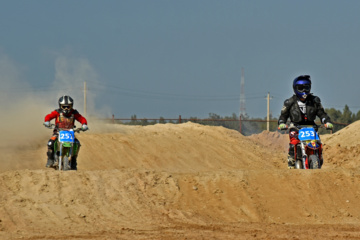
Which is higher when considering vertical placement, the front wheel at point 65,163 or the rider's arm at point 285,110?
the rider's arm at point 285,110

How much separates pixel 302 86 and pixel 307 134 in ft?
3.94

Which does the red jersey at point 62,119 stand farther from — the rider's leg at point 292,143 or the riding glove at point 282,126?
the rider's leg at point 292,143

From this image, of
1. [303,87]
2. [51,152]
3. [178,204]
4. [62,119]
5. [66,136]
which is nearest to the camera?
[178,204]

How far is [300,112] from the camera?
56.1 ft

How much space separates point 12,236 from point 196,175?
16.8 ft

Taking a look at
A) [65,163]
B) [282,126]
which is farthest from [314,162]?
[65,163]

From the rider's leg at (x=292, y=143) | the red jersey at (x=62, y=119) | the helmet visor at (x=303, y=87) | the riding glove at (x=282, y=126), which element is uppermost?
the helmet visor at (x=303, y=87)

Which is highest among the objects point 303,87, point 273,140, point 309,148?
point 303,87

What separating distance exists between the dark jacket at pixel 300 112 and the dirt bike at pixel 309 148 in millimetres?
366

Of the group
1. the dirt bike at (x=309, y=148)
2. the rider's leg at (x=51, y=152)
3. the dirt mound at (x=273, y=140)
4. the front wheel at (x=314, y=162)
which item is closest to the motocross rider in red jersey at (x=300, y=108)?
the dirt bike at (x=309, y=148)

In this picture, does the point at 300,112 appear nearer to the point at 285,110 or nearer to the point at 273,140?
the point at 285,110

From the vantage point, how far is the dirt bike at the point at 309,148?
16516mm

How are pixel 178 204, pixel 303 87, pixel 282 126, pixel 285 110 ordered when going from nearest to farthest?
pixel 178 204
pixel 282 126
pixel 303 87
pixel 285 110

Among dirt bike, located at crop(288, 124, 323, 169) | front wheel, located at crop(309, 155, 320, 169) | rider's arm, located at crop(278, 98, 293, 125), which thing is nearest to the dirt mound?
rider's arm, located at crop(278, 98, 293, 125)
